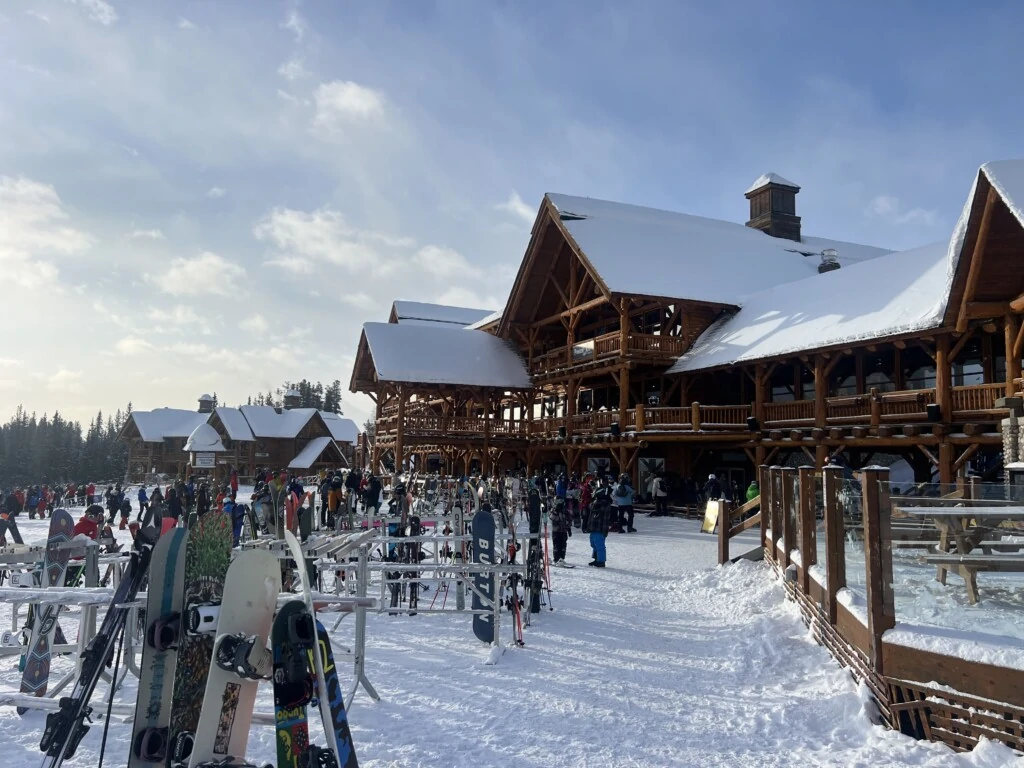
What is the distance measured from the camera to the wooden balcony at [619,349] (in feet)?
76.3

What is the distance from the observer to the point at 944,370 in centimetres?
1628

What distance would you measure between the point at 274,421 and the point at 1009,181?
160 feet

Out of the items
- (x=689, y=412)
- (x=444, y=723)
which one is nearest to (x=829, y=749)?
(x=444, y=723)

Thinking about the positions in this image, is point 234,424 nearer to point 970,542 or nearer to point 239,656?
point 239,656

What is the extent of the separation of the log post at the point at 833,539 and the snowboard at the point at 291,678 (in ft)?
14.4

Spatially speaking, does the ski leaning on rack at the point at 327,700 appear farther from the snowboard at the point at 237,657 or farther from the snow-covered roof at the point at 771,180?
the snow-covered roof at the point at 771,180

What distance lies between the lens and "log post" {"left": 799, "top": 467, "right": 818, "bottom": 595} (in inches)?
286

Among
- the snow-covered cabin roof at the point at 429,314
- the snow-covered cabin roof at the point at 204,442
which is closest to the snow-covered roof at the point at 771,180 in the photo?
the snow-covered cabin roof at the point at 429,314

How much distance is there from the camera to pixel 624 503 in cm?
1669

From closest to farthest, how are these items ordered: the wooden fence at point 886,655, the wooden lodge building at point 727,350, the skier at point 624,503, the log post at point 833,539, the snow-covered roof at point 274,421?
1. the wooden fence at point 886,655
2. the log post at point 833,539
3. the wooden lodge building at point 727,350
4. the skier at point 624,503
5. the snow-covered roof at point 274,421

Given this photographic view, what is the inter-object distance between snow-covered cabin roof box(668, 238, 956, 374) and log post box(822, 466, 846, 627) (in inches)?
451

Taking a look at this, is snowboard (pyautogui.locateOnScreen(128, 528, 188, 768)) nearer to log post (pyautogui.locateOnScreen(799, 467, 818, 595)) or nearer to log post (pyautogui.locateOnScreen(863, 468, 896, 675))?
log post (pyautogui.locateOnScreen(863, 468, 896, 675))

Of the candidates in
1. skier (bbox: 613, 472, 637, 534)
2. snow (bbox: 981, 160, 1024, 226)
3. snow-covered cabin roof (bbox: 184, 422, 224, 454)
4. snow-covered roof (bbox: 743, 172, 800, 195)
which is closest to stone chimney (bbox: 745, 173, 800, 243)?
snow-covered roof (bbox: 743, 172, 800, 195)

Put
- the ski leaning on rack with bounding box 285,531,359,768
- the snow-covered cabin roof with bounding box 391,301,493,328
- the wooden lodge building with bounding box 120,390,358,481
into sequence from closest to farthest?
the ski leaning on rack with bounding box 285,531,359,768 → the snow-covered cabin roof with bounding box 391,301,493,328 → the wooden lodge building with bounding box 120,390,358,481
